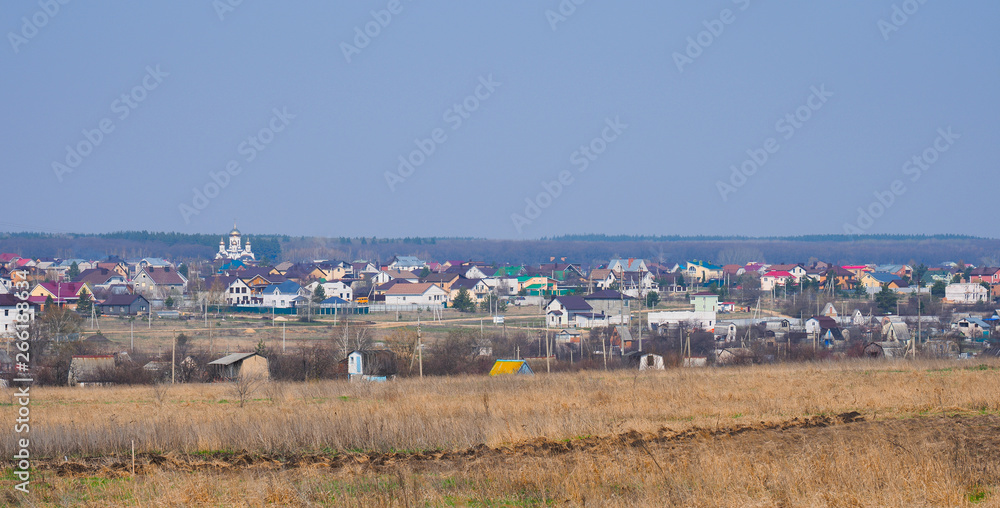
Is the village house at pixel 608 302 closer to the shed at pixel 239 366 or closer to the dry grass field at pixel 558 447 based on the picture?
the shed at pixel 239 366

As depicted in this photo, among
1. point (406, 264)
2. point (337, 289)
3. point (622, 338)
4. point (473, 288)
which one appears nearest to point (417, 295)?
point (337, 289)

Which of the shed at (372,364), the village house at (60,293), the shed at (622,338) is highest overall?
the village house at (60,293)

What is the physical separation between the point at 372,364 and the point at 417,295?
37.0m

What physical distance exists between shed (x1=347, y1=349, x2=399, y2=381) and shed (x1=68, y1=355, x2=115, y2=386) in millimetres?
7468

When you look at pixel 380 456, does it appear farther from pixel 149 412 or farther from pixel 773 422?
pixel 149 412

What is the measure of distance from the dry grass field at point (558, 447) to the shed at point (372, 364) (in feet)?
26.0

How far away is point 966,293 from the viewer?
6369cm

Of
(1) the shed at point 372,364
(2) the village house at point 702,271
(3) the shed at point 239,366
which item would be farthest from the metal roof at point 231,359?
(2) the village house at point 702,271

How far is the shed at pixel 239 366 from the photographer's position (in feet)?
91.4

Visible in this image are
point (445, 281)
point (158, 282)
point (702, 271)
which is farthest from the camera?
point (702, 271)

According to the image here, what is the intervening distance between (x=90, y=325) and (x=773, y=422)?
4377 cm

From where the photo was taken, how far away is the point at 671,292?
78875 millimetres

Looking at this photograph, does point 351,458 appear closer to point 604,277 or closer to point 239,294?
point 239,294

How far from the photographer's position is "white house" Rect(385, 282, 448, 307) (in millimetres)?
65188
